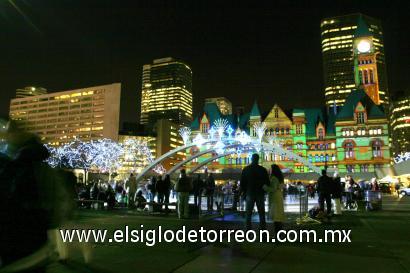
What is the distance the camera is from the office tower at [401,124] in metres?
145

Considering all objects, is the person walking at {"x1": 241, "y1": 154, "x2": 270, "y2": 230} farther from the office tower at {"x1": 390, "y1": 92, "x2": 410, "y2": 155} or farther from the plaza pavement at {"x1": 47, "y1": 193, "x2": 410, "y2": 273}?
the office tower at {"x1": 390, "y1": 92, "x2": 410, "y2": 155}

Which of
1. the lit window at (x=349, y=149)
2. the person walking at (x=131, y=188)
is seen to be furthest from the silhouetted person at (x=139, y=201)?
the lit window at (x=349, y=149)

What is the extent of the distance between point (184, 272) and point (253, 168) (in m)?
4.25

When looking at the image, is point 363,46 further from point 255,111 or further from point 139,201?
point 139,201

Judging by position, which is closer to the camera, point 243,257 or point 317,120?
point 243,257

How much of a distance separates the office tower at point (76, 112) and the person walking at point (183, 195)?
11295 centimetres

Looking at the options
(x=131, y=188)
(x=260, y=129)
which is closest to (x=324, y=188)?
(x=131, y=188)

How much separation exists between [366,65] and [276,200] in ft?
317

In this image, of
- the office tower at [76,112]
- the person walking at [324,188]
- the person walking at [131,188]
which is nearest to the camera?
the person walking at [324,188]

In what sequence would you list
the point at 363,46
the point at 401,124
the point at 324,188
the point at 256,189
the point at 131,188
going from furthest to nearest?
the point at 401,124 < the point at 363,46 < the point at 131,188 < the point at 324,188 < the point at 256,189

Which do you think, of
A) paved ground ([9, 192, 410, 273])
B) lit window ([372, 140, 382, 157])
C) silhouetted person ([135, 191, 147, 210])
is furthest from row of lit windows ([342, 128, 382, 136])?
paved ground ([9, 192, 410, 273])

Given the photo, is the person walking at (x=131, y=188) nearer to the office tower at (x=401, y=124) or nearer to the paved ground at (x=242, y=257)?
the paved ground at (x=242, y=257)

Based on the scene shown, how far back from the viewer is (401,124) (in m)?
149

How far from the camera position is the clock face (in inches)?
3839
